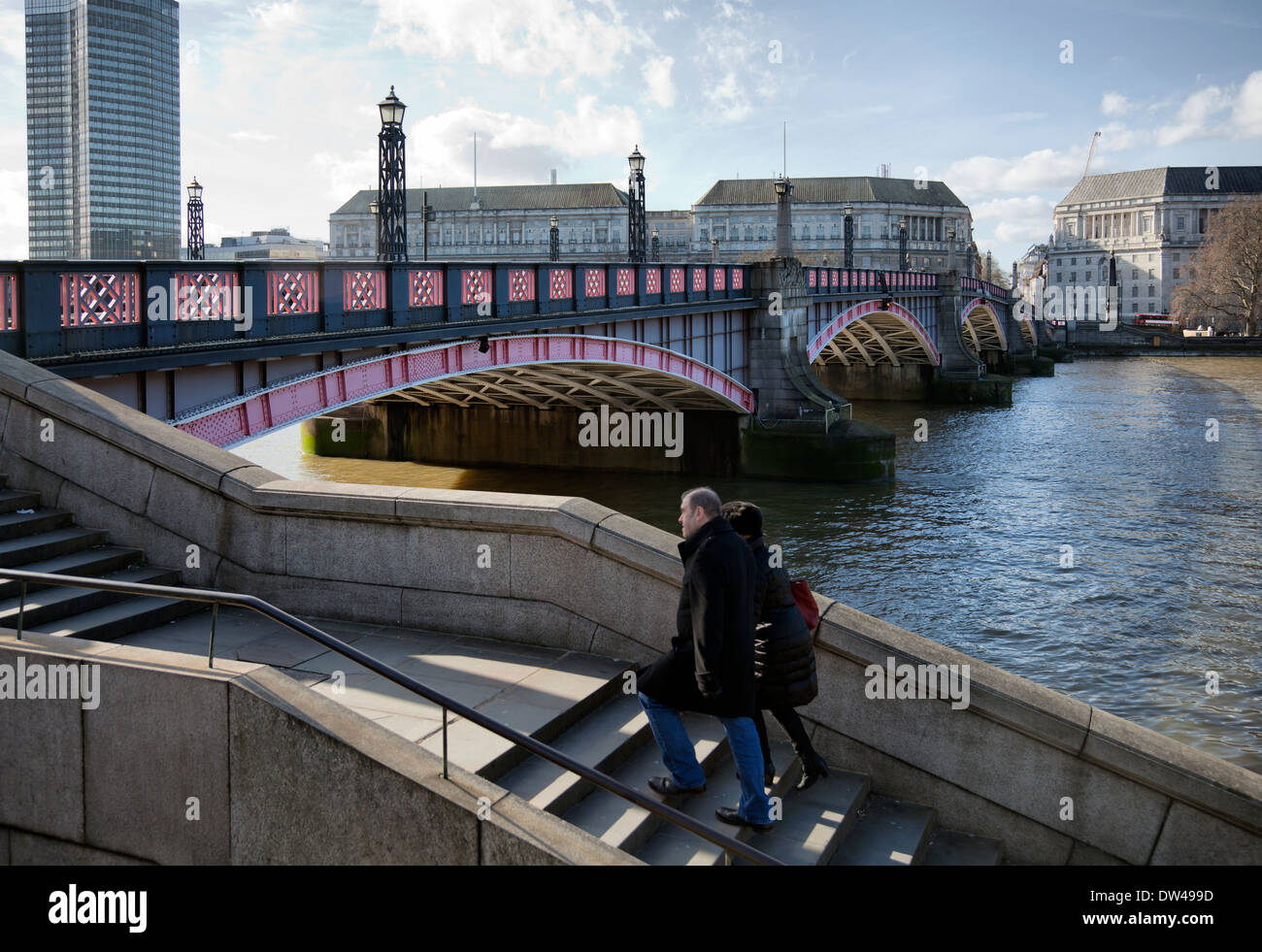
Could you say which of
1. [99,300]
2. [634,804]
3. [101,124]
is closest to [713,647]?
[634,804]

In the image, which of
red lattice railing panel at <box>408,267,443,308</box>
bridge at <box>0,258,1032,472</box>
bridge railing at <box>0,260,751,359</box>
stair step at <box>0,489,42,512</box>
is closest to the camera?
stair step at <box>0,489,42,512</box>

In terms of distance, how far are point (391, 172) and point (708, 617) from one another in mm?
15399

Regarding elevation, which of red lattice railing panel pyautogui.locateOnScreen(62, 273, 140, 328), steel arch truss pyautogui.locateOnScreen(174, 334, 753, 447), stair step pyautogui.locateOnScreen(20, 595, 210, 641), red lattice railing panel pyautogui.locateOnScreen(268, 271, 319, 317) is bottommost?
stair step pyautogui.locateOnScreen(20, 595, 210, 641)

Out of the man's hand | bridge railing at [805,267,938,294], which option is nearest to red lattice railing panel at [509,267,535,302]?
the man's hand

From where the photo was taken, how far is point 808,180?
141750mm

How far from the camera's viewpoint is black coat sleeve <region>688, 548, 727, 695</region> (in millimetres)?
5414

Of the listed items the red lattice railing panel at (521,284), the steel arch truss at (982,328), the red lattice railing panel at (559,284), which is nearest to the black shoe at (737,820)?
the red lattice railing panel at (521,284)

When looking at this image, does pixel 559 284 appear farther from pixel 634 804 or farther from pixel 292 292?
pixel 634 804

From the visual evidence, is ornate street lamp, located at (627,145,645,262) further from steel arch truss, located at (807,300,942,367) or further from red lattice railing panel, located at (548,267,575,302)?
steel arch truss, located at (807,300,942,367)

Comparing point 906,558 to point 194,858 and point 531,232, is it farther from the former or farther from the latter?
point 531,232

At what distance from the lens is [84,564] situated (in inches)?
298

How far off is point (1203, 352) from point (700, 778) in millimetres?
88674
